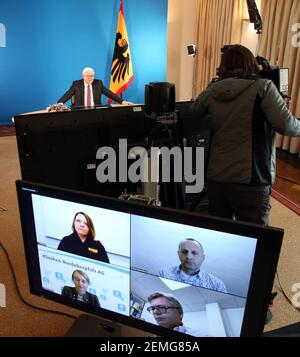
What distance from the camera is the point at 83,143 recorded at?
1.04 m

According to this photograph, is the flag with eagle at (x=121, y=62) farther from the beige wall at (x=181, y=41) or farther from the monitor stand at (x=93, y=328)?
the monitor stand at (x=93, y=328)

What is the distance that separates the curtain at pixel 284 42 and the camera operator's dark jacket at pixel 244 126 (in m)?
2.98

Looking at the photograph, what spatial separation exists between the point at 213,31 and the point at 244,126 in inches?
202

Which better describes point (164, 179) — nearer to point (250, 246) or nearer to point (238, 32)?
point (250, 246)

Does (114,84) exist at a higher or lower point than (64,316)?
higher

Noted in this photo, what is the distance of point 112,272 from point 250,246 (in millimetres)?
321

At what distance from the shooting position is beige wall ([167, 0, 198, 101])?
6.44 m

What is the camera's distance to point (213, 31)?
5.95 meters
